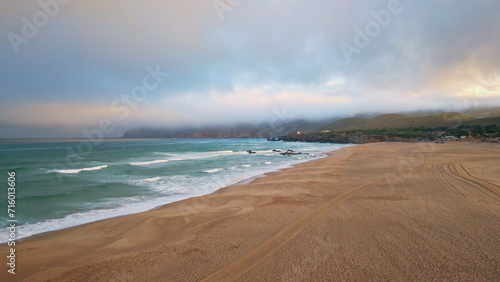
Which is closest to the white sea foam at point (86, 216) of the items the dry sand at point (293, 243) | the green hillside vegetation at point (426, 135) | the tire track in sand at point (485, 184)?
the dry sand at point (293, 243)

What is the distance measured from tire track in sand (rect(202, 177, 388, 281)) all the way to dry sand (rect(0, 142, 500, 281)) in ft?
0.08

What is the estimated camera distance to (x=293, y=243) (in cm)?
526

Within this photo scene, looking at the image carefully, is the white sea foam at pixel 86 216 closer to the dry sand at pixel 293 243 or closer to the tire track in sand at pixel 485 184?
the dry sand at pixel 293 243

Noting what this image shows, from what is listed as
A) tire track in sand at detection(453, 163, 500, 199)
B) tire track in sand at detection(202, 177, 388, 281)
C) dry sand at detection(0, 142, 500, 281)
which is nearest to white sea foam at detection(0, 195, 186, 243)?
dry sand at detection(0, 142, 500, 281)

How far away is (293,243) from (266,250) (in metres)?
0.73

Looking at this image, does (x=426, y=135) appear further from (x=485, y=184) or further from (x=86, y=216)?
(x=86, y=216)

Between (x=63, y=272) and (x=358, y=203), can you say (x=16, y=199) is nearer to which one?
(x=63, y=272)

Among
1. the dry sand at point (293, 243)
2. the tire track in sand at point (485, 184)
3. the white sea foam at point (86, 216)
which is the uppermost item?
the dry sand at point (293, 243)

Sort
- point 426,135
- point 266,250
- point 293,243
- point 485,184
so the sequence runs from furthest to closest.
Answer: point 426,135, point 485,184, point 293,243, point 266,250

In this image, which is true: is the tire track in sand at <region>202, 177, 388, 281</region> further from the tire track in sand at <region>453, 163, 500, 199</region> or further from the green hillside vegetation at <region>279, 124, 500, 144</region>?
the green hillside vegetation at <region>279, 124, 500, 144</region>

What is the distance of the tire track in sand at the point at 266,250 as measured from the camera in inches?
165

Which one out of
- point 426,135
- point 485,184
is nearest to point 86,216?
point 485,184

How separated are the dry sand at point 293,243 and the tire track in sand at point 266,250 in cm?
2

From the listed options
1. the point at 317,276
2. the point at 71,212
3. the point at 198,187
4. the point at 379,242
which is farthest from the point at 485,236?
the point at 71,212
